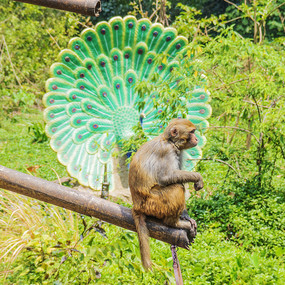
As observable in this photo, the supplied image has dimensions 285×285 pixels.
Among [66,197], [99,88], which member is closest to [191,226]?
[66,197]

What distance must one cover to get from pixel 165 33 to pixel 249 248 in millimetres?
2755

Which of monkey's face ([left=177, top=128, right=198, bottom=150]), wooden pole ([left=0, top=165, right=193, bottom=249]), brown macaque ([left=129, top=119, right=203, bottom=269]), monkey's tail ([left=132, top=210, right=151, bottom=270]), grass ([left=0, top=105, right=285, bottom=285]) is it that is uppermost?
monkey's face ([left=177, top=128, right=198, bottom=150])

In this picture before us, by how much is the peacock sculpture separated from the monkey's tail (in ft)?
9.50

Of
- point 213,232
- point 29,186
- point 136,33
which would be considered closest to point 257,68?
point 136,33

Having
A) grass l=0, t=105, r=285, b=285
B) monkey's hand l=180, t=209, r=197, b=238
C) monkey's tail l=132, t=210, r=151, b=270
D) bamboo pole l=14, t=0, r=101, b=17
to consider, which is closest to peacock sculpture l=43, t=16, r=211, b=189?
grass l=0, t=105, r=285, b=285

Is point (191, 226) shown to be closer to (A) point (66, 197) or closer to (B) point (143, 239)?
(B) point (143, 239)

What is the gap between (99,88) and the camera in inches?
195

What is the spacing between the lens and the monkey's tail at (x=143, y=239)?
178 cm

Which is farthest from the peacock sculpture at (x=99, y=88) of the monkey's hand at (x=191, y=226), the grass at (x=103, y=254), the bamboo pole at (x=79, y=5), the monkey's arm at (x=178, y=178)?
the bamboo pole at (x=79, y=5)

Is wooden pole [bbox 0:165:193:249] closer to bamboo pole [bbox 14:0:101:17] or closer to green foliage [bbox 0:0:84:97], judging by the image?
bamboo pole [bbox 14:0:101:17]

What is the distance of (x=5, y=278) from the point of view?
3072 mm

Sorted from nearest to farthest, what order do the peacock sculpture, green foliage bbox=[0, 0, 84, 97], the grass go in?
the grass → the peacock sculpture → green foliage bbox=[0, 0, 84, 97]

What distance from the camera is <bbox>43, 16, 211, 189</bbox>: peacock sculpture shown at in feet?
15.6

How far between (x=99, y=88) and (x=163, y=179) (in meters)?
3.22
